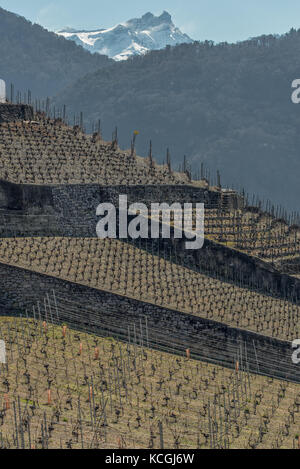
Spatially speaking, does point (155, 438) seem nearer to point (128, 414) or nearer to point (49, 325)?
point (128, 414)

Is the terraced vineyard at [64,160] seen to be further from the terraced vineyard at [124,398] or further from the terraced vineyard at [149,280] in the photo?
the terraced vineyard at [124,398]

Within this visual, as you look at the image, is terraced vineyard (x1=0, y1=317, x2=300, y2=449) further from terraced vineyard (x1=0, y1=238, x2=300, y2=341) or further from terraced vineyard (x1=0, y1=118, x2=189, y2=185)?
terraced vineyard (x1=0, y1=118, x2=189, y2=185)

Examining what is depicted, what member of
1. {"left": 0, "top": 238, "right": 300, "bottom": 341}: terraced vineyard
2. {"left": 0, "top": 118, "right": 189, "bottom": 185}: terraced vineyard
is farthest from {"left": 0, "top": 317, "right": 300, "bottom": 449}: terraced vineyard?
{"left": 0, "top": 118, "right": 189, "bottom": 185}: terraced vineyard

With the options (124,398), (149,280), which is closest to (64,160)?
(149,280)

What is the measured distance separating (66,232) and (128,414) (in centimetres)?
2766

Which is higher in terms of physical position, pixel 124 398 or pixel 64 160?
pixel 64 160

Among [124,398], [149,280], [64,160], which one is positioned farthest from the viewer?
[64,160]

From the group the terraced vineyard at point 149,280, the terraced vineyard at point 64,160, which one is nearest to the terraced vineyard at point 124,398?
the terraced vineyard at point 149,280

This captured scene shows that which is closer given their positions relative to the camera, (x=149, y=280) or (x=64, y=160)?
(x=149, y=280)

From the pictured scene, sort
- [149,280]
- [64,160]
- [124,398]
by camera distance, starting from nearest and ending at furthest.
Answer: [124,398] → [149,280] → [64,160]

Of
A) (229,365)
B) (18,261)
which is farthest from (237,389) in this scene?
(18,261)

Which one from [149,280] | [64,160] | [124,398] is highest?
[64,160]

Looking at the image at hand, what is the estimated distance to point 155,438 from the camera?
42.8 metres

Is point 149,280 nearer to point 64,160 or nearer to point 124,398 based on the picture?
point 124,398
